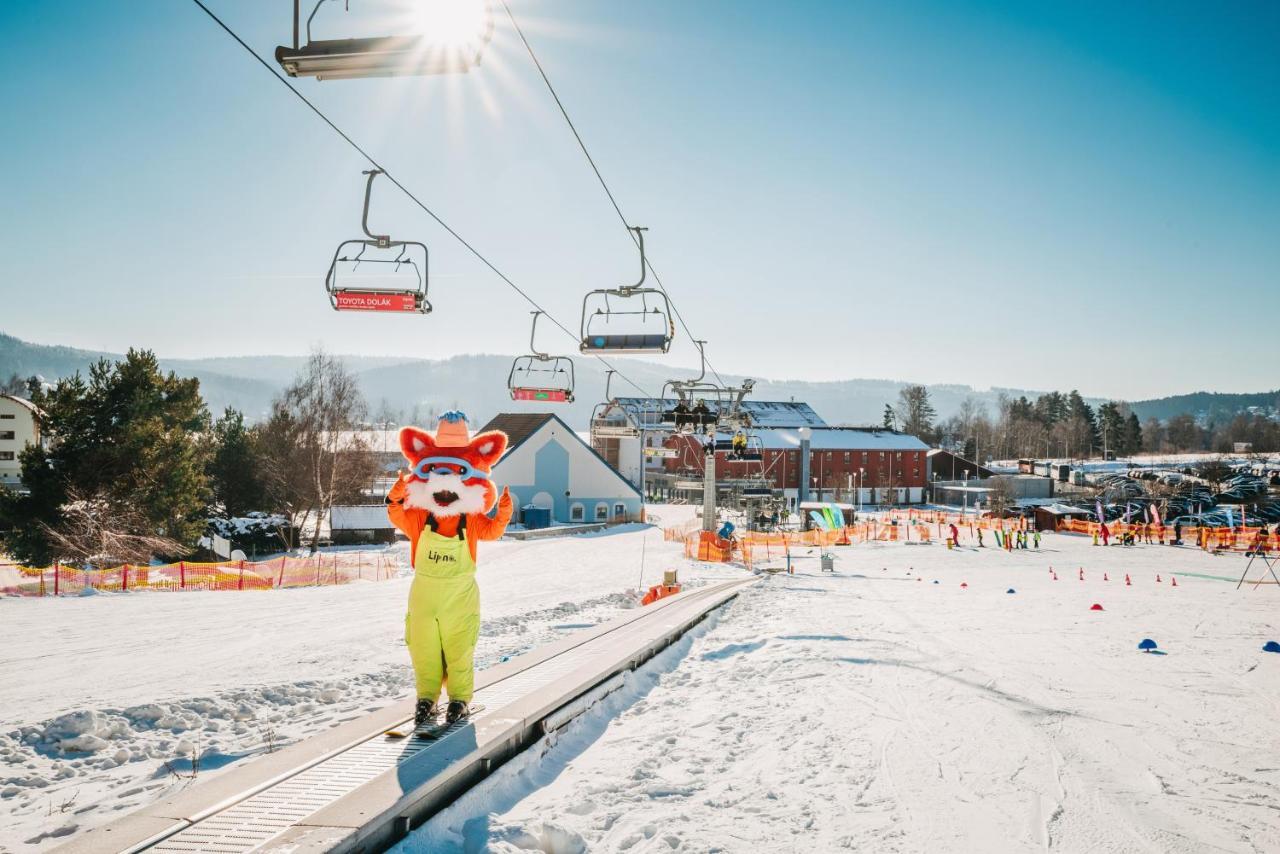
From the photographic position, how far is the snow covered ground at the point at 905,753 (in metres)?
3.63

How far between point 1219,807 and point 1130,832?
2.80ft

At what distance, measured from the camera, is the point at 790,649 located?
8242mm

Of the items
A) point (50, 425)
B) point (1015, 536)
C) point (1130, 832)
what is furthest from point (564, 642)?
point (1015, 536)

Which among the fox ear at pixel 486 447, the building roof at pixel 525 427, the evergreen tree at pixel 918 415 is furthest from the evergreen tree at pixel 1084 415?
the fox ear at pixel 486 447

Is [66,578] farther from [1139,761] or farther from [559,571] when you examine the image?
[1139,761]

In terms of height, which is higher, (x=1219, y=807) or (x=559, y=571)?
(x=1219, y=807)

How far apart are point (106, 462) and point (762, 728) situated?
27.5m

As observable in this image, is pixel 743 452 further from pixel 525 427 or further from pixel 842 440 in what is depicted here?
pixel 842 440

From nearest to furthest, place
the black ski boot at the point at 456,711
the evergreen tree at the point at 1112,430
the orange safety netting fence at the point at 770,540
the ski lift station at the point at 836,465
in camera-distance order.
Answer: the black ski boot at the point at 456,711 → the orange safety netting fence at the point at 770,540 → the ski lift station at the point at 836,465 → the evergreen tree at the point at 1112,430

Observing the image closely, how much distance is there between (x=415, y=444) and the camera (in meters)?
5.17

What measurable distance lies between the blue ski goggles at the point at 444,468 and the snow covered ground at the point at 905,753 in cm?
193

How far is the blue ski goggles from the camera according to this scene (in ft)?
16.0

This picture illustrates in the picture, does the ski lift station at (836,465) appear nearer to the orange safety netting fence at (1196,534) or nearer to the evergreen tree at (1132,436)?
the orange safety netting fence at (1196,534)

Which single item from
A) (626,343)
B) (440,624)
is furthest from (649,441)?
(440,624)
